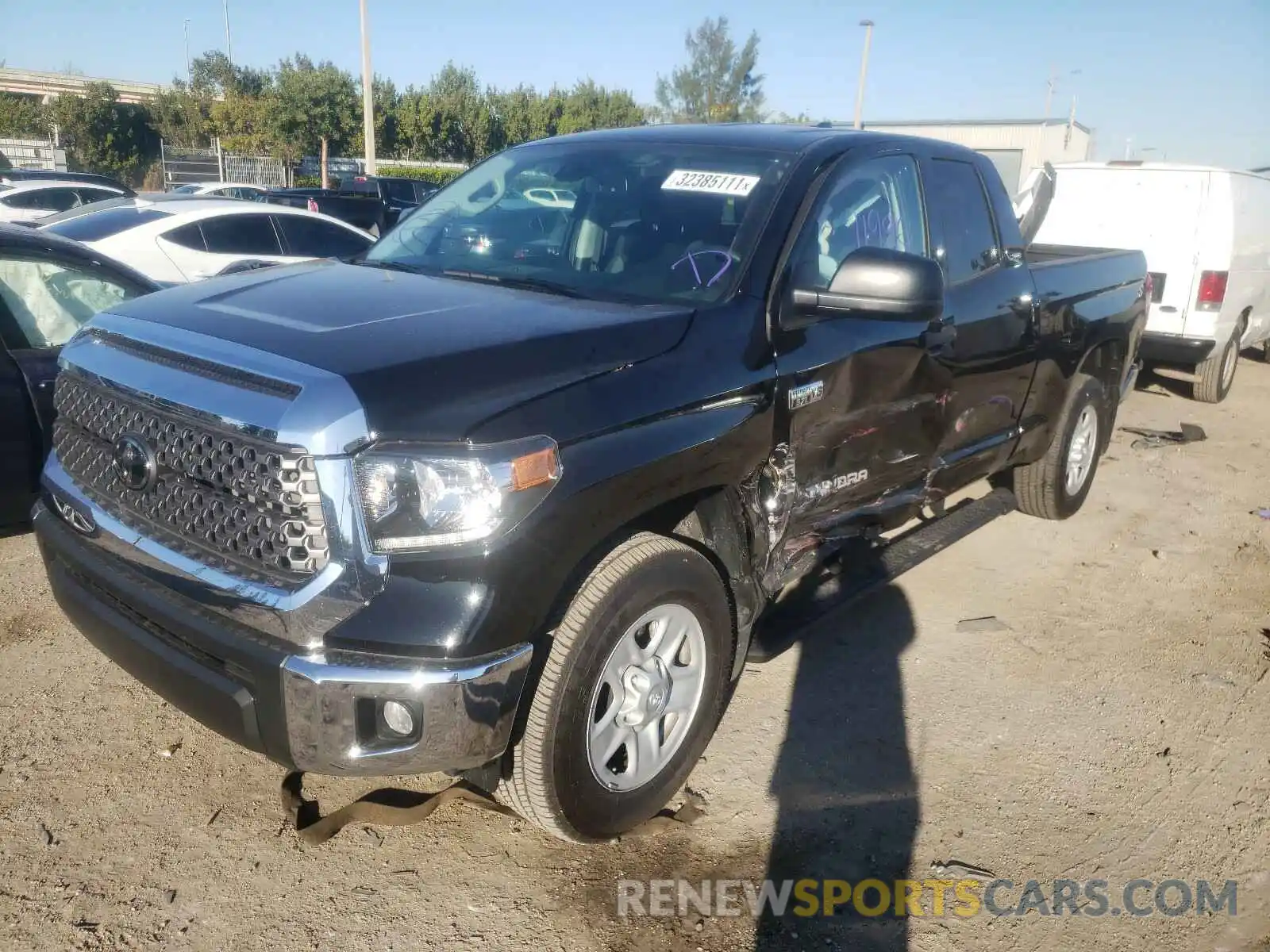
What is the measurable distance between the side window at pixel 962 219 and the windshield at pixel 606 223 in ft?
3.32

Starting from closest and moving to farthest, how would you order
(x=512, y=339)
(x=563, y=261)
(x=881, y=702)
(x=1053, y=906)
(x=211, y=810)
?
1. (x=512, y=339)
2. (x=1053, y=906)
3. (x=211, y=810)
4. (x=563, y=261)
5. (x=881, y=702)

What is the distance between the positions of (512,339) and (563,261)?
90 centimetres

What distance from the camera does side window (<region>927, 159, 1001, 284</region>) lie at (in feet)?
13.4

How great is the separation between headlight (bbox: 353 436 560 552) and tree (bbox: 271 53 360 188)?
40.2 metres

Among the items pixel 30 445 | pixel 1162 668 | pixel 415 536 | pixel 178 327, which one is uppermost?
pixel 178 327

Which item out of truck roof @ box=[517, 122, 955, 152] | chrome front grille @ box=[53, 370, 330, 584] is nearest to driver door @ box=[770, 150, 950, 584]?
truck roof @ box=[517, 122, 955, 152]

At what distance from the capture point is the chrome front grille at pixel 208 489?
221 cm

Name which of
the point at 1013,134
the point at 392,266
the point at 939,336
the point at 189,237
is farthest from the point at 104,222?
the point at 1013,134

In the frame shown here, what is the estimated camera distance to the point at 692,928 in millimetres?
2561

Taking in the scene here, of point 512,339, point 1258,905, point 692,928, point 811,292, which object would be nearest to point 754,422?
point 811,292

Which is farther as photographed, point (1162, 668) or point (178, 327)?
point (1162, 668)

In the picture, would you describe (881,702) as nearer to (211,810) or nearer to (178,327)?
(211,810)

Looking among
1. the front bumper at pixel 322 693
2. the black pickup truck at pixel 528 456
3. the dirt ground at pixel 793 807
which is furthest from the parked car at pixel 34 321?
the front bumper at pixel 322 693

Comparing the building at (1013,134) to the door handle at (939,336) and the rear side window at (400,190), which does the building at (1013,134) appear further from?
the door handle at (939,336)
